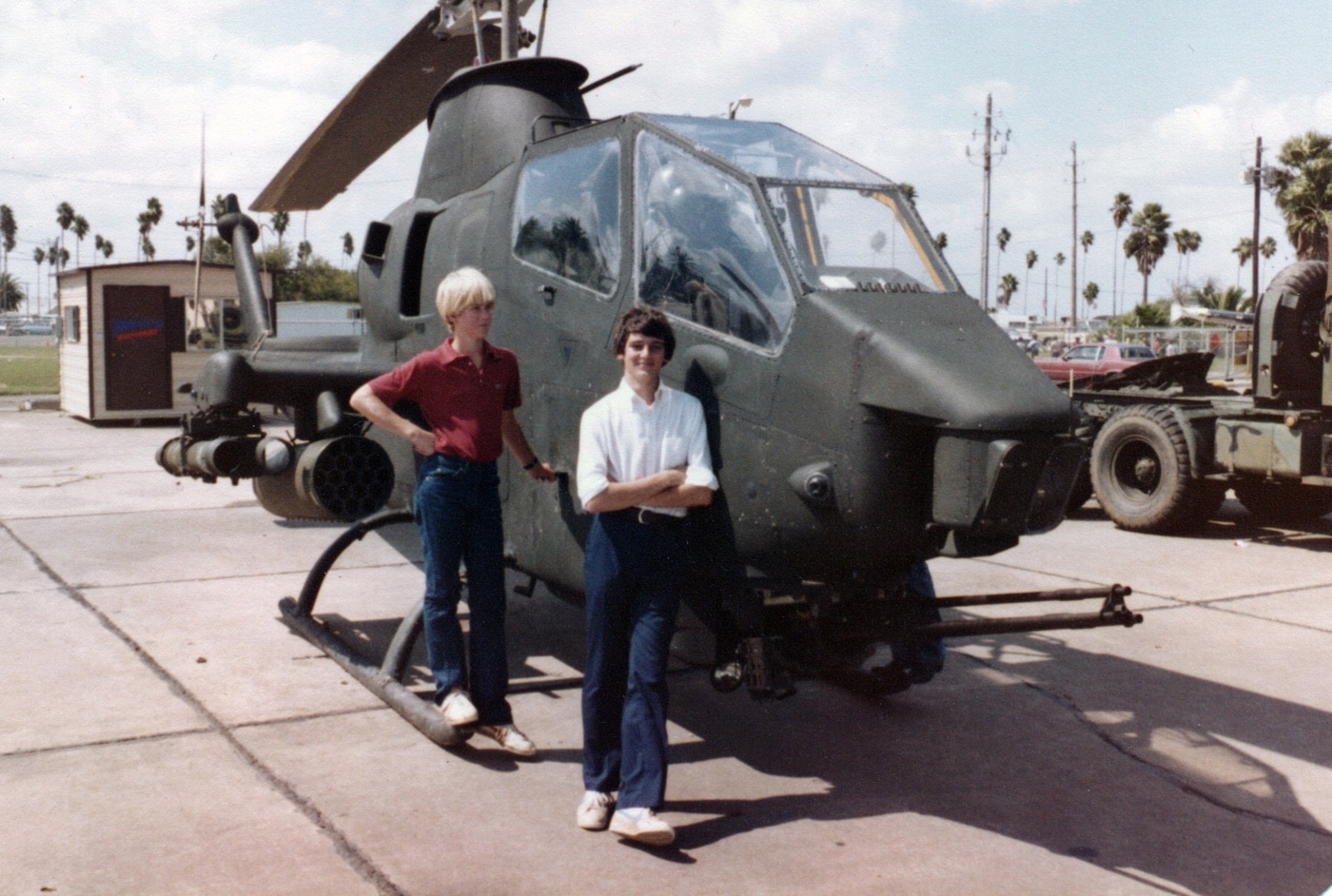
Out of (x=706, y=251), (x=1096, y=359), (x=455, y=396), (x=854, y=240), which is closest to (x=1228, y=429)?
(x=854, y=240)

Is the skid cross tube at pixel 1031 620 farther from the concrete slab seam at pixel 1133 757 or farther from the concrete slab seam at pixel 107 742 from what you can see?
the concrete slab seam at pixel 107 742

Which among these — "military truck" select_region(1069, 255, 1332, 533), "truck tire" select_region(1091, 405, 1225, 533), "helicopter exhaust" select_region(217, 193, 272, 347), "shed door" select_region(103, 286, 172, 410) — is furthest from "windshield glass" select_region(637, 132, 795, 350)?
"shed door" select_region(103, 286, 172, 410)

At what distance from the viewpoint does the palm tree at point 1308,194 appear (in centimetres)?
4247

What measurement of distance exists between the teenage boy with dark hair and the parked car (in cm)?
2656

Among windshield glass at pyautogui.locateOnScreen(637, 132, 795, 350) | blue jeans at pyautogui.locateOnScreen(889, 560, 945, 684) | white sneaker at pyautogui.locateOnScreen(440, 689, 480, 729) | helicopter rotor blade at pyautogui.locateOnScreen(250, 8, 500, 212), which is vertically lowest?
white sneaker at pyautogui.locateOnScreen(440, 689, 480, 729)

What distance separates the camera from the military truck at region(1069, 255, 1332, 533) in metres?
9.90

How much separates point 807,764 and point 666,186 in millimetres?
2298

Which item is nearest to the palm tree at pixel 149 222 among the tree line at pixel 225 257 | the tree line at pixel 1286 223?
the tree line at pixel 225 257

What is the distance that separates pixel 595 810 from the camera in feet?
13.7

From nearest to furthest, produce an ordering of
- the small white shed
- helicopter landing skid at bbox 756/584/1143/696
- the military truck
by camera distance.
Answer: helicopter landing skid at bbox 756/584/1143/696 < the military truck < the small white shed

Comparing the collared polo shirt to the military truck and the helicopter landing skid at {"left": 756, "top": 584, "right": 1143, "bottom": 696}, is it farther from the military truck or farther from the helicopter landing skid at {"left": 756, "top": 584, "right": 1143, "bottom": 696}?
the military truck

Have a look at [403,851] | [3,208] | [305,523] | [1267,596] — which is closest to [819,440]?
[403,851]

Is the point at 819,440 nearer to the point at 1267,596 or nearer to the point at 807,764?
the point at 807,764

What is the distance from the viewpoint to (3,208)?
157m
